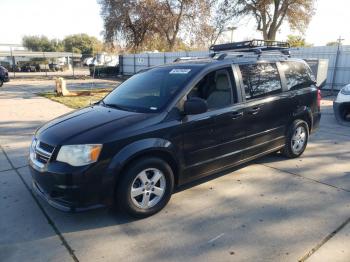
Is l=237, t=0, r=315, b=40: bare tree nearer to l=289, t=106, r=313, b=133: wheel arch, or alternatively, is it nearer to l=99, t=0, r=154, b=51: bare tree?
l=99, t=0, r=154, b=51: bare tree

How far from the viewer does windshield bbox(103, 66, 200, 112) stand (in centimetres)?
387

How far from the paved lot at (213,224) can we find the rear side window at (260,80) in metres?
1.23

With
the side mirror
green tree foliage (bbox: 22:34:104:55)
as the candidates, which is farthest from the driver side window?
green tree foliage (bbox: 22:34:104:55)

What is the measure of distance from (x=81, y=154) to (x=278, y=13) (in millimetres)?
25920

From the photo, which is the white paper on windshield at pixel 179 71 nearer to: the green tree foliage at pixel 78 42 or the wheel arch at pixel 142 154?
the wheel arch at pixel 142 154

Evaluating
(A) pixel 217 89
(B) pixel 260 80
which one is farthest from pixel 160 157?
(B) pixel 260 80

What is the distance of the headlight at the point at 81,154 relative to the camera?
315 cm

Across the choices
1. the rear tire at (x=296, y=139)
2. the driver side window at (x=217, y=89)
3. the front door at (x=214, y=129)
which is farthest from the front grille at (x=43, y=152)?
the rear tire at (x=296, y=139)

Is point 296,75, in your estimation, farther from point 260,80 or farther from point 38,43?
point 38,43

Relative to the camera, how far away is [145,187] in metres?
3.51

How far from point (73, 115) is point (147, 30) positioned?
28.7m

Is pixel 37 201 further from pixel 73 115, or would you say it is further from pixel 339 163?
pixel 339 163

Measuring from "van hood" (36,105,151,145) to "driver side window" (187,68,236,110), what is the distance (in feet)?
3.01

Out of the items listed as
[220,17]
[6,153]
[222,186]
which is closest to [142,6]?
[220,17]
